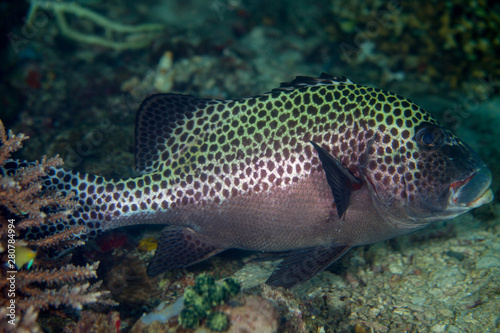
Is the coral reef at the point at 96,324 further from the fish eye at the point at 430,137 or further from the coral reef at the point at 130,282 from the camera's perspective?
the fish eye at the point at 430,137

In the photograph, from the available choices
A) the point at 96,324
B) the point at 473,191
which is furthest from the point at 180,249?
the point at 473,191

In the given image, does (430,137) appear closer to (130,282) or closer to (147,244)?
(147,244)

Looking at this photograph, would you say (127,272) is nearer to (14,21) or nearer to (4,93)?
(4,93)

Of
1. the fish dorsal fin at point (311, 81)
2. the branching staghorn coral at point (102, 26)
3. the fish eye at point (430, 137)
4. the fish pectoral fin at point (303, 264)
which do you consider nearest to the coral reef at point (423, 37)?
the fish dorsal fin at point (311, 81)

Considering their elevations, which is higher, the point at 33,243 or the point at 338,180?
the point at 338,180

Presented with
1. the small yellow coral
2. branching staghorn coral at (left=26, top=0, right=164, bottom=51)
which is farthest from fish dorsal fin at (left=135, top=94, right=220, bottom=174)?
branching staghorn coral at (left=26, top=0, right=164, bottom=51)

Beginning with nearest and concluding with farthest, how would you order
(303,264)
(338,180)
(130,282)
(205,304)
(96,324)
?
(205,304) → (96,324) → (338,180) → (303,264) → (130,282)

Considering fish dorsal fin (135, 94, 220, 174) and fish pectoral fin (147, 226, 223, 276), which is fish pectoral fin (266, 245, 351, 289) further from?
fish dorsal fin (135, 94, 220, 174)
